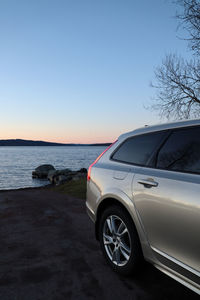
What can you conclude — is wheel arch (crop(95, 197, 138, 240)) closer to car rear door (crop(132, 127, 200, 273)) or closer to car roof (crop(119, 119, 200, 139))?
car rear door (crop(132, 127, 200, 273))

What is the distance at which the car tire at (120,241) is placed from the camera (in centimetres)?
269

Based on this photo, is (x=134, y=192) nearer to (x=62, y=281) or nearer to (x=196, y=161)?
(x=196, y=161)

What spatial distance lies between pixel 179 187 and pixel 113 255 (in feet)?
4.94

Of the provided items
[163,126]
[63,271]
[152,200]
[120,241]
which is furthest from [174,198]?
[63,271]

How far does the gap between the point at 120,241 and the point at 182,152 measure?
139 cm

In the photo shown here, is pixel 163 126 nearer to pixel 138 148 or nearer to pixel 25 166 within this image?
pixel 138 148

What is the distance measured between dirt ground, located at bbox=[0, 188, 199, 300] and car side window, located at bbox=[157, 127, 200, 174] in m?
1.31

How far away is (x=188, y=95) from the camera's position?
544 inches

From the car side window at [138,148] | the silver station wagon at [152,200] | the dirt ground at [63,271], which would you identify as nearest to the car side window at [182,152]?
the silver station wagon at [152,200]

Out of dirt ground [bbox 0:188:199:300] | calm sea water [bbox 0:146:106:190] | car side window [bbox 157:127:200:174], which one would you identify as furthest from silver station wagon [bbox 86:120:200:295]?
calm sea water [bbox 0:146:106:190]

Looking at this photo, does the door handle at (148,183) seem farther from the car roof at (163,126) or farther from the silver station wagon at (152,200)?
the car roof at (163,126)

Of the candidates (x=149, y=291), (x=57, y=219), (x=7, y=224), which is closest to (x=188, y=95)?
(x=57, y=219)

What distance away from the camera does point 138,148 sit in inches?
115

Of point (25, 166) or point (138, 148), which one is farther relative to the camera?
point (25, 166)
